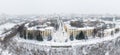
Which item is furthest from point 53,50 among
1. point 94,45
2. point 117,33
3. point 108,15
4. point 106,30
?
point 108,15

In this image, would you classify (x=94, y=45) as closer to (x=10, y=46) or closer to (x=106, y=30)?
(x=106, y=30)

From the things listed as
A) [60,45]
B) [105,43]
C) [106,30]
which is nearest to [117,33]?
[106,30]

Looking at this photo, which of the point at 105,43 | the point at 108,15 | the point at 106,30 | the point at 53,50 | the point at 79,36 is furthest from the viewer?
the point at 108,15

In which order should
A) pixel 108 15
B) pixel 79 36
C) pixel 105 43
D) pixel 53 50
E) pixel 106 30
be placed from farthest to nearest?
pixel 108 15
pixel 106 30
pixel 79 36
pixel 105 43
pixel 53 50

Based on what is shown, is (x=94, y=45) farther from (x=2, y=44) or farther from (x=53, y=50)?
(x=2, y=44)

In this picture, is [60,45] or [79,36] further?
[79,36]

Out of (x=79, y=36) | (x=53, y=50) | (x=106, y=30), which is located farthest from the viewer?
(x=106, y=30)

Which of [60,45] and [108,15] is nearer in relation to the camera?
[60,45]
